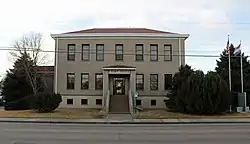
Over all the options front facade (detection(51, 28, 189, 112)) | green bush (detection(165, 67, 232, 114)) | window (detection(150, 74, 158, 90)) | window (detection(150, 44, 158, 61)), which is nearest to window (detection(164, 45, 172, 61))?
front facade (detection(51, 28, 189, 112))

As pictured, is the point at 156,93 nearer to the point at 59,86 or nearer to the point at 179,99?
the point at 179,99

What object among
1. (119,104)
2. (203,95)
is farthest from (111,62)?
(203,95)

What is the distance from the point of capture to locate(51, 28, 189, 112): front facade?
40.8 metres

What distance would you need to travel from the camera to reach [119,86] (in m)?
42.5

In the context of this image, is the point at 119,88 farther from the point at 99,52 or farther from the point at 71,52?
the point at 71,52

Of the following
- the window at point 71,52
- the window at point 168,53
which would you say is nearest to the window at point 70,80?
the window at point 71,52

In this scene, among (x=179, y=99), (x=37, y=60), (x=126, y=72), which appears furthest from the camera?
(x=37, y=60)

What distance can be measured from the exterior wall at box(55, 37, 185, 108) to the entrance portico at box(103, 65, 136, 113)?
1580mm

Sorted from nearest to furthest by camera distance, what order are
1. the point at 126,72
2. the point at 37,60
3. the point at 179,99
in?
the point at 179,99
the point at 126,72
the point at 37,60

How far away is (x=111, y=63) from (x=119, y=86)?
127 inches

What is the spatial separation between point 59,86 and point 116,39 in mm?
8502

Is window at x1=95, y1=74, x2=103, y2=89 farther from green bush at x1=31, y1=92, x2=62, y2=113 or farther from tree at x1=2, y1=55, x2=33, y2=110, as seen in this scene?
tree at x1=2, y1=55, x2=33, y2=110

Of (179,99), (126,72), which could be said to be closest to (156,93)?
(126,72)

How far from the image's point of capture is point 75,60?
135 feet
